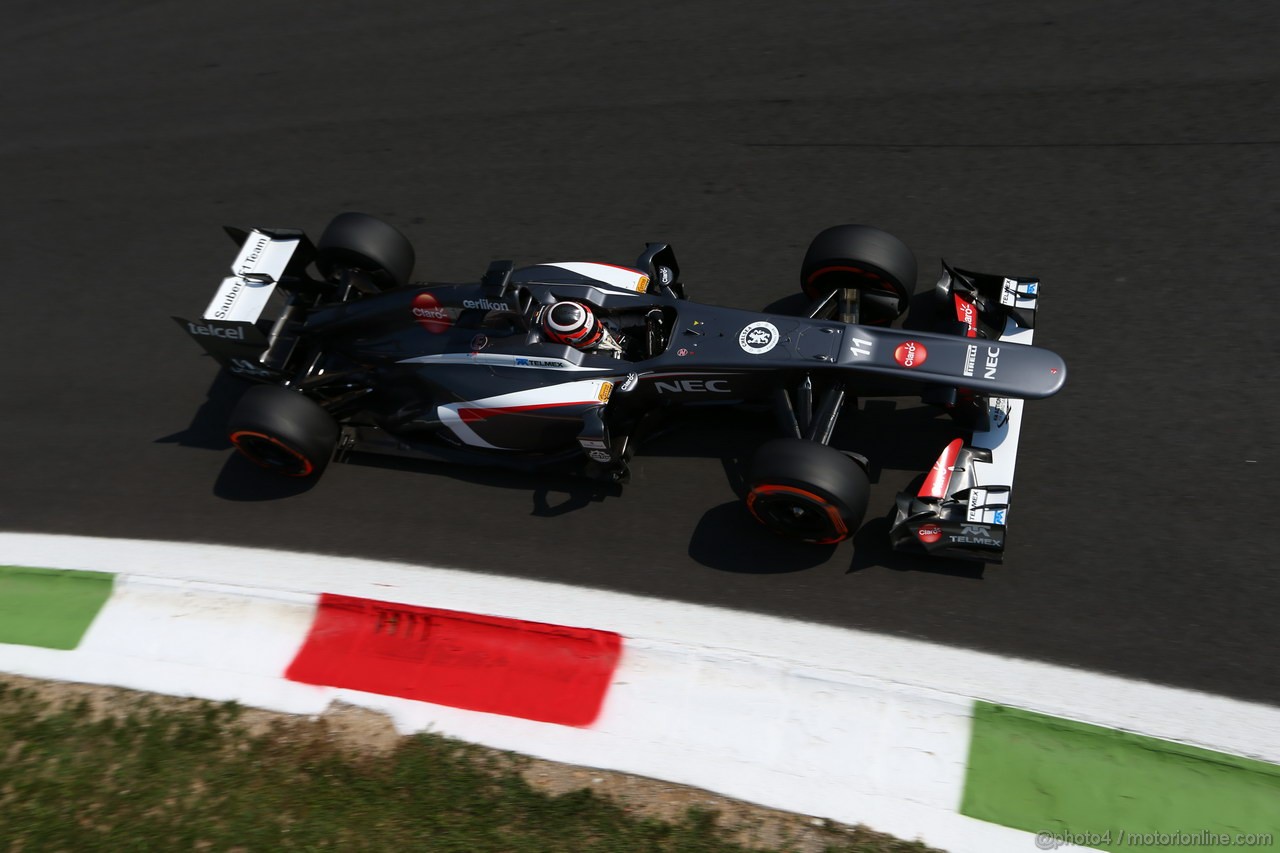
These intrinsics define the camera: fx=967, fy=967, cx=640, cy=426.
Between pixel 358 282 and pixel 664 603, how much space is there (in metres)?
3.97

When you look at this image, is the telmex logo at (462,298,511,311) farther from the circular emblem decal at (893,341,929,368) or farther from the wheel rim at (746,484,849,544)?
the circular emblem decal at (893,341,929,368)

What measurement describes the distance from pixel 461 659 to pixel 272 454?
247 centimetres

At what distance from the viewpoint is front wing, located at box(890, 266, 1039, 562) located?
6.00 metres

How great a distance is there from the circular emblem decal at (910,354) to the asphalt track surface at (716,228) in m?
0.98

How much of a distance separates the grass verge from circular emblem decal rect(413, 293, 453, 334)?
118 inches

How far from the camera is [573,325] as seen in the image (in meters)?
6.73

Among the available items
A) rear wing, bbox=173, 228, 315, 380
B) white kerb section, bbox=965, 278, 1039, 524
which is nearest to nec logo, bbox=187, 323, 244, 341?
rear wing, bbox=173, 228, 315, 380

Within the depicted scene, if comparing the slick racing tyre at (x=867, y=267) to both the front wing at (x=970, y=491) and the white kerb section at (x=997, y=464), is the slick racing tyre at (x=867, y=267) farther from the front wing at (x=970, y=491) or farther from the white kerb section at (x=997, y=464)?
the white kerb section at (x=997, y=464)

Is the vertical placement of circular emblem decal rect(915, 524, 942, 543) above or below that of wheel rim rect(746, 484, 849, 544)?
above

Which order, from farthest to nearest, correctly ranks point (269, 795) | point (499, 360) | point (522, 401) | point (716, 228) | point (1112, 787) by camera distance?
1. point (716, 228)
2. point (499, 360)
3. point (522, 401)
4. point (269, 795)
5. point (1112, 787)

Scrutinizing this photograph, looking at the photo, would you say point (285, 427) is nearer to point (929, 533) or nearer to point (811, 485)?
point (811, 485)

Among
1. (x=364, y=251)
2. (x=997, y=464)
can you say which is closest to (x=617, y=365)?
(x=997, y=464)

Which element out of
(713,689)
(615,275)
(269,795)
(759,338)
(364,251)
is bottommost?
(269,795)

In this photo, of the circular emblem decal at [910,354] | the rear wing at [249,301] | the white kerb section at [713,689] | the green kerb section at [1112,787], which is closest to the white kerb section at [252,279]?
the rear wing at [249,301]
